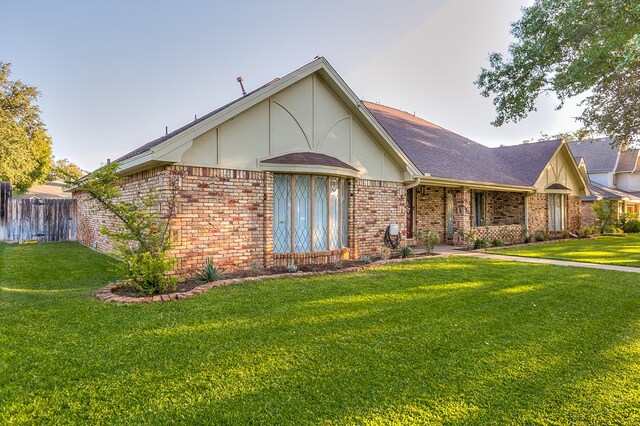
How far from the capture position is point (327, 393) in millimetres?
3152

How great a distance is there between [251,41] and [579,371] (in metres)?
14.0

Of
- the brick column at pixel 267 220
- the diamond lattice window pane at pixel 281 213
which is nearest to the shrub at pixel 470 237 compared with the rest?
the diamond lattice window pane at pixel 281 213

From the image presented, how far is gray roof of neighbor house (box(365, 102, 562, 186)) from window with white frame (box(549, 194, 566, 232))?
2411 mm

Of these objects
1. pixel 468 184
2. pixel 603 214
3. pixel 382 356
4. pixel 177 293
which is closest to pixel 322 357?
pixel 382 356

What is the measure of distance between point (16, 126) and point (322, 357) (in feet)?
96.6

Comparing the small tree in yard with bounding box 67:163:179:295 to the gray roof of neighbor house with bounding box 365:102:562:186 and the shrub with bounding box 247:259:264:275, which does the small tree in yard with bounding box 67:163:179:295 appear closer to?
the shrub with bounding box 247:259:264:275

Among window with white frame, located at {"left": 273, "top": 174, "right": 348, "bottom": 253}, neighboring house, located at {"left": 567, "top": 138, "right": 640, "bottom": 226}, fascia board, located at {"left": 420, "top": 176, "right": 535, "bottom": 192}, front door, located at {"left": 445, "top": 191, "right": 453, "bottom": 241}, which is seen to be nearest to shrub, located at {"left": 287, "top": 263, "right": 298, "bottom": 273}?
window with white frame, located at {"left": 273, "top": 174, "right": 348, "bottom": 253}

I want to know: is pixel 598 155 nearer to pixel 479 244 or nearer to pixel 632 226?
pixel 632 226

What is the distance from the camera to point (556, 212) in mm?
19453

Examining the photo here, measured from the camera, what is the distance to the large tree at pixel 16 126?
22.8 m

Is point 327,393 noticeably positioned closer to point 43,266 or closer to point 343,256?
point 343,256

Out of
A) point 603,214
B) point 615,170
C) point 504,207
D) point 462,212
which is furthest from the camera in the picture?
point 615,170

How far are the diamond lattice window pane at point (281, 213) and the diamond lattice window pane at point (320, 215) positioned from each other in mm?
688

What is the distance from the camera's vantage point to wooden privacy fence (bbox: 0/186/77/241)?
15258mm
